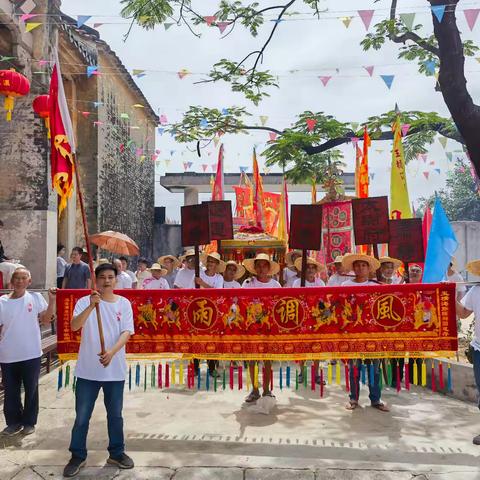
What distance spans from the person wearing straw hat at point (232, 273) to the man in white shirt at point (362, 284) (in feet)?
6.45

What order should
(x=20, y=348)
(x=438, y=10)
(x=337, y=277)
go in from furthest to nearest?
(x=337, y=277) < (x=438, y=10) < (x=20, y=348)

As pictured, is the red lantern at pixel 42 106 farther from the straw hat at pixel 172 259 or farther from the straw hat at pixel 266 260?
the straw hat at pixel 266 260

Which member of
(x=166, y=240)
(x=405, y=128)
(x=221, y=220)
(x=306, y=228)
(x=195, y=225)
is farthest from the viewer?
(x=166, y=240)

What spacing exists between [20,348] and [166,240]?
20.1m

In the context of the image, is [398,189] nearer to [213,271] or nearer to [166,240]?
[213,271]

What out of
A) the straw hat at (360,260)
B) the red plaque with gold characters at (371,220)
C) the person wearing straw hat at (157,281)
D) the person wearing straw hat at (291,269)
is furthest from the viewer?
the person wearing straw hat at (291,269)

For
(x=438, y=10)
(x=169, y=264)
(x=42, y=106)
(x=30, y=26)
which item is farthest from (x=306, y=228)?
(x=30, y=26)

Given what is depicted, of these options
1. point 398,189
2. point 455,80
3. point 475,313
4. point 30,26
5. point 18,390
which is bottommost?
point 18,390

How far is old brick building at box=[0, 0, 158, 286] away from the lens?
10.9m

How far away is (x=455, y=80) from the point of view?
24.3 feet

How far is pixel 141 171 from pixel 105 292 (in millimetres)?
19549

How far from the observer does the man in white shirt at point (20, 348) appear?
15.7 ft

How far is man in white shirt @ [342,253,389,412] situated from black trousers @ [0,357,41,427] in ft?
10.9

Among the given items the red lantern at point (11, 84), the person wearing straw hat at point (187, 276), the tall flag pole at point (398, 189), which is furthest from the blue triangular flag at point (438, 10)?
the red lantern at point (11, 84)
